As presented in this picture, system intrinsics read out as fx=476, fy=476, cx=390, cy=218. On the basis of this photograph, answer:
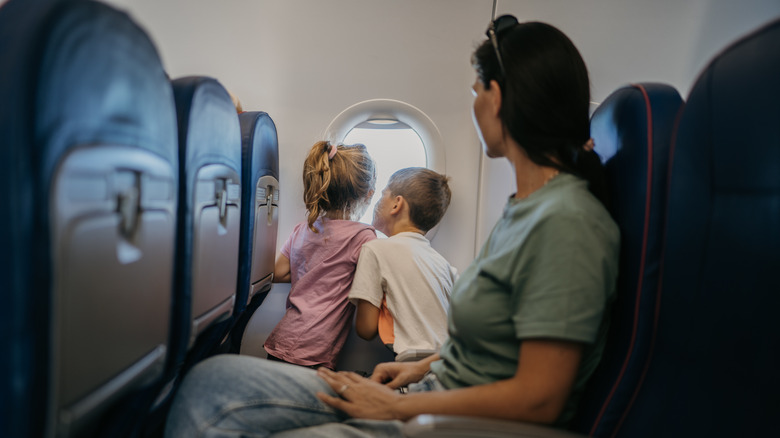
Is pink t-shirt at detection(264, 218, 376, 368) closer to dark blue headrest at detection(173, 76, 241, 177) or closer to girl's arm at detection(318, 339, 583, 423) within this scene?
dark blue headrest at detection(173, 76, 241, 177)

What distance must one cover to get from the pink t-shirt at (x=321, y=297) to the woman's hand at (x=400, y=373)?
65 centimetres

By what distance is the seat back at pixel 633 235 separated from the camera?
2.62ft

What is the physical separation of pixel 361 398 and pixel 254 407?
223 millimetres

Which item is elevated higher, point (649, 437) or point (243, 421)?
point (649, 437)

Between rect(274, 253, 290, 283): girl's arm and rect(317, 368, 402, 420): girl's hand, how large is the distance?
1264 millimetres

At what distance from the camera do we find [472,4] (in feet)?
7.82

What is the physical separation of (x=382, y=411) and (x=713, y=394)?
58 cm

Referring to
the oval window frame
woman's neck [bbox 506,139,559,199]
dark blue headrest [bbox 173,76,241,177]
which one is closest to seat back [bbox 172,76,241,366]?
dark blue headrest [bbox 173,76,241,177]

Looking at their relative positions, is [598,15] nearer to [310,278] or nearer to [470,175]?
[470,175]

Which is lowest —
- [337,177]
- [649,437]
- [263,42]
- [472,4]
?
[649,437]

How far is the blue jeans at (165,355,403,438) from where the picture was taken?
0.94m

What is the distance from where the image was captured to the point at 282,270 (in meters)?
2.32


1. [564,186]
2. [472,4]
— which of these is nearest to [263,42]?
[472,4]

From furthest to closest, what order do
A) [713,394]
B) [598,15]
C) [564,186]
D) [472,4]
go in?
[472,4] → [598,15] → [564,186] → [713,394]
